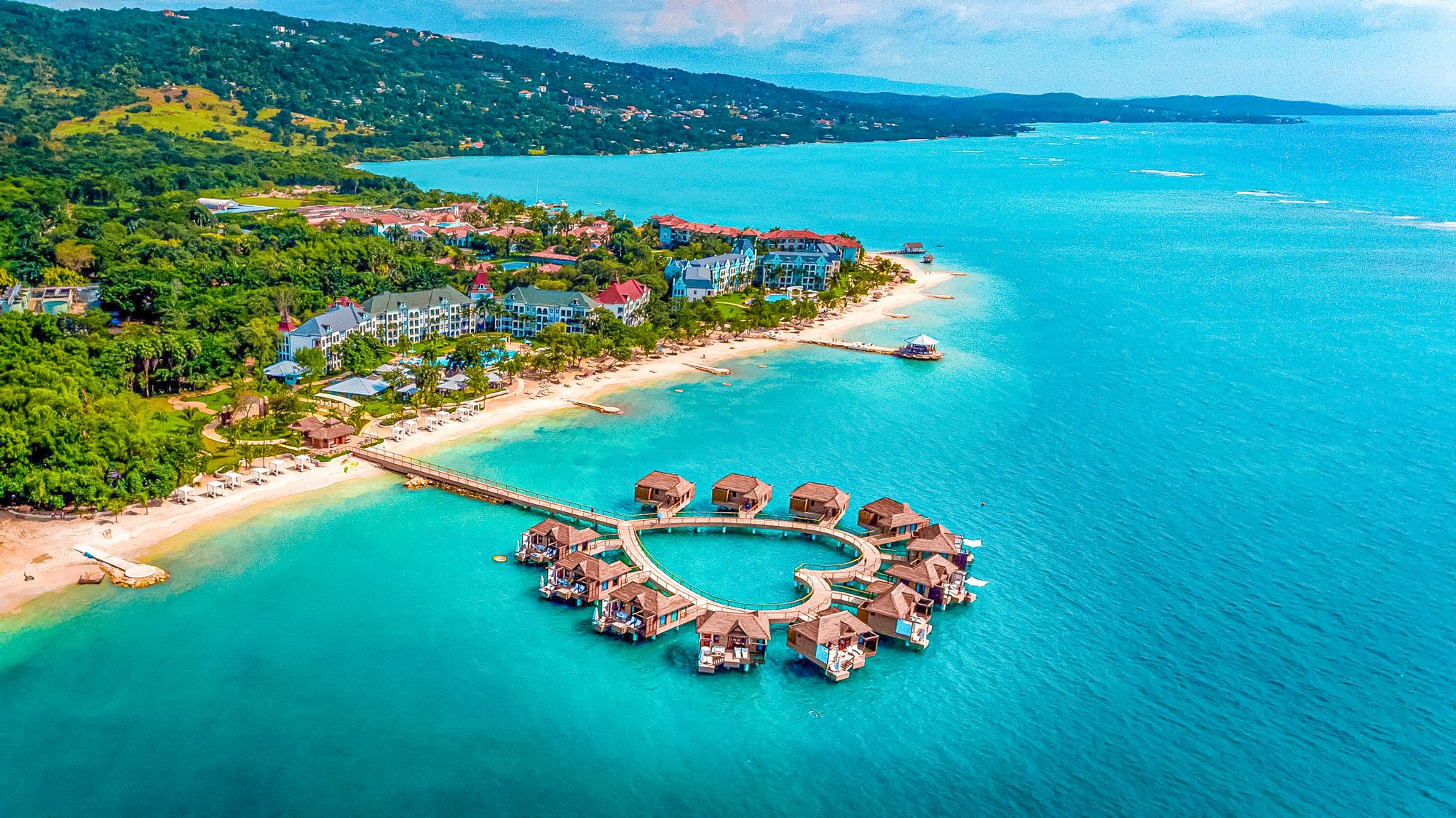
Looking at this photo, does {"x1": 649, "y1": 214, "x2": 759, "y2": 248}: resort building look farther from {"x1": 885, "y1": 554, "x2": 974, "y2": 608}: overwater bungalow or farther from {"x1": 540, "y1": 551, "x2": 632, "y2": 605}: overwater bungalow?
{"x1": 540, "y1": 551, "x2": 632, "y2": 605}: overwater bungalow

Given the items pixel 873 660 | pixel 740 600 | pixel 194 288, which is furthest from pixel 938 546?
pixel 194 288

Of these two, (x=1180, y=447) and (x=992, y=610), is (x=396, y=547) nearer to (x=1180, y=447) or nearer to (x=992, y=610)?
(x=992, y=610)

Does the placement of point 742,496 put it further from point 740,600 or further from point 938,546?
point 938,546

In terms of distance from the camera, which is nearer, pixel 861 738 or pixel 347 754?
pixel 347 754

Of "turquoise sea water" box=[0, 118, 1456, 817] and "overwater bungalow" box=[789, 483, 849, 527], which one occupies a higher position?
"overwater bungalow" box=[789, 483, 849, 527]

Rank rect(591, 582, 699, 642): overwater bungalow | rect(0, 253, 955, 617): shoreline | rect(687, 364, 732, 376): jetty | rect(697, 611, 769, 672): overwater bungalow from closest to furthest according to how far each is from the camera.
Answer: rect(697, 611, 769, 672): overwater bungalow
rect(591, 582, 699, 642): overwater bungalow
rect(0, 253, 955, 617): shoreline
rect(687, 364, 732, 376): jetty

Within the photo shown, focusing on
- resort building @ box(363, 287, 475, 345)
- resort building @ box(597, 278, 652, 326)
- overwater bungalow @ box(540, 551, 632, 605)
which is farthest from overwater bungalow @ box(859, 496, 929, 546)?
resort building @ box(363, 287, 475, 345)

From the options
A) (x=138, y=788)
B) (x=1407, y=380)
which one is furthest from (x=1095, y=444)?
(x=138, y=788)
